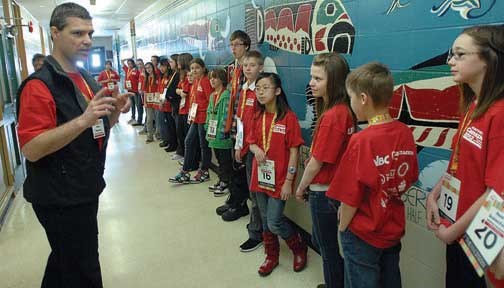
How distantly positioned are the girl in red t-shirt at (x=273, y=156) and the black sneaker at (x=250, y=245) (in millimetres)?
294

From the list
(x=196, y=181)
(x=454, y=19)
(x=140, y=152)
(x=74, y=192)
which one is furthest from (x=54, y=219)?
(x=140, y=152)

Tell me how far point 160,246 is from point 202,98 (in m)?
2.00

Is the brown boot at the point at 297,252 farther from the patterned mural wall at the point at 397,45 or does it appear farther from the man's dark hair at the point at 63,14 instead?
the man's dark hair at the point at 63,14

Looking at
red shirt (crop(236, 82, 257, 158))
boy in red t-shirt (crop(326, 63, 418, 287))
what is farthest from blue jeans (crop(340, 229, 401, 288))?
red shirt (crop(236, 82, 257, 158))

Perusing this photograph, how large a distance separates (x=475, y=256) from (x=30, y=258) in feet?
9.56

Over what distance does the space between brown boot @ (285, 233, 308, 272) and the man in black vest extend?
4.11 ft

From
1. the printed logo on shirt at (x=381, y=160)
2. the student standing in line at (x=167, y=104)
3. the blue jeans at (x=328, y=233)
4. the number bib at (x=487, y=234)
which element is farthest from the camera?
the student standing in line at (x=167, y=104)

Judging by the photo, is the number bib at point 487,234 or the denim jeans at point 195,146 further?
the denim jeans at point 195,146

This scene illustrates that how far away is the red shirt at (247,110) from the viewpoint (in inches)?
105

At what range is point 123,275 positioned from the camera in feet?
8.29

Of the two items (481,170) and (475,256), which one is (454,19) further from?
(475,256)

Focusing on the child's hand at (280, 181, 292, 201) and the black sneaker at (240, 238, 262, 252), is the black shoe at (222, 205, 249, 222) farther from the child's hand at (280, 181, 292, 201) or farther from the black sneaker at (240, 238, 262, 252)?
the child's hand at (280, 181, 292, 201)

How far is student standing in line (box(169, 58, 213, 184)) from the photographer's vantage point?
438 cm

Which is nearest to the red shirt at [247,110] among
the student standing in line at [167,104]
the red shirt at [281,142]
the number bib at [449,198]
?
the red shirt at [281,142]
